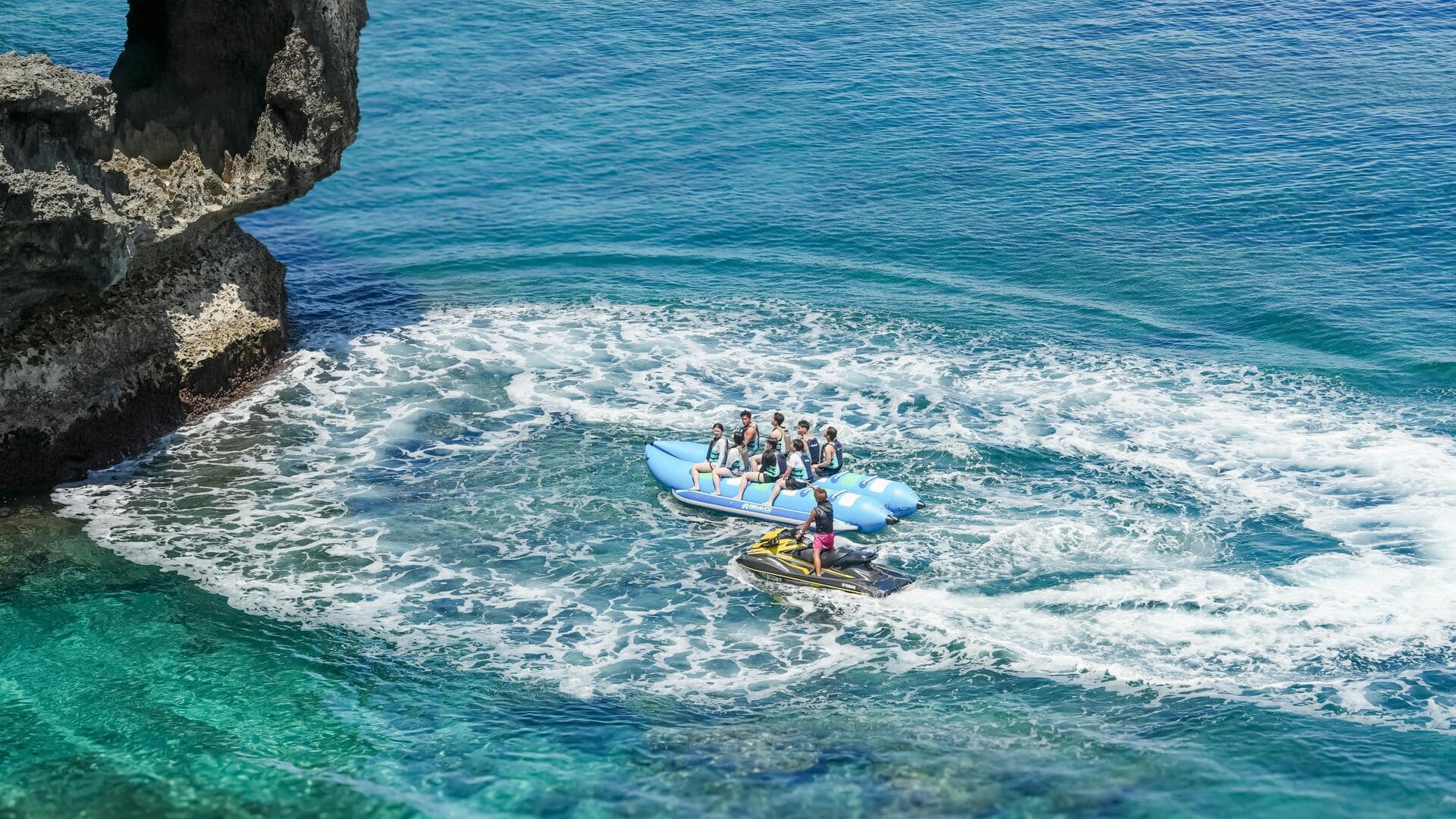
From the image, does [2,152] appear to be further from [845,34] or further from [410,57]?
[845,34]

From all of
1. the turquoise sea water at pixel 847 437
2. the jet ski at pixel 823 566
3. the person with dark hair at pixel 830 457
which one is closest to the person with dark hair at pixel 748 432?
the person with dark hair at pixel 830 457

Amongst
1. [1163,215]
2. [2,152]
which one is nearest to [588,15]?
[1163,215]

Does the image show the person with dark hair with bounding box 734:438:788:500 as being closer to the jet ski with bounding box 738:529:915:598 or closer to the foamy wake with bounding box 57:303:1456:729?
the foamy wake with bounding box 57:303:1456:729

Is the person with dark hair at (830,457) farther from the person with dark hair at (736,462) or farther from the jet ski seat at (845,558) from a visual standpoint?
the jet ski seat at (845,558)

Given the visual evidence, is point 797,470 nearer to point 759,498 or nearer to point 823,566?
point 759,498

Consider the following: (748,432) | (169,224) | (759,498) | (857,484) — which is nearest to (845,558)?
(857,484)

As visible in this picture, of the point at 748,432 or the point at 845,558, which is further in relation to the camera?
the point at 748,432
